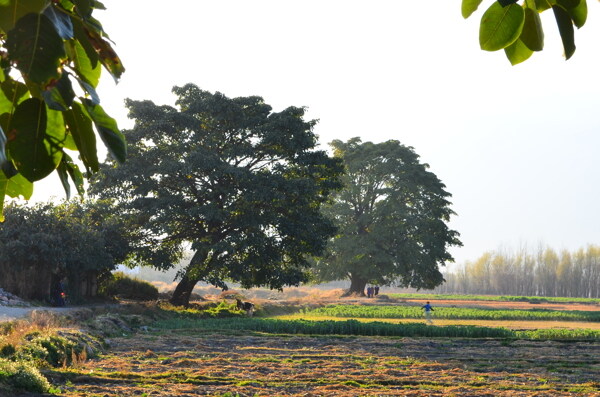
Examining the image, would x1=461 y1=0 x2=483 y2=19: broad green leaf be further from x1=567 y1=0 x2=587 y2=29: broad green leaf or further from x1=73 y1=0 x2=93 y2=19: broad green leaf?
x1=73 y1=0 x2=93 y2=19: broad green leaf

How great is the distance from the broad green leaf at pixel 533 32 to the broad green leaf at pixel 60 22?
810 millimetres

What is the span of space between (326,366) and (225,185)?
46.2ft

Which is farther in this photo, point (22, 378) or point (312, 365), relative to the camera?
point (312, 365)

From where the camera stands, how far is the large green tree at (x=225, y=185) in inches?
912

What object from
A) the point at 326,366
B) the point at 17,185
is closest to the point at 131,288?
the point at 326,366

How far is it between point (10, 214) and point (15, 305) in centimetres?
358

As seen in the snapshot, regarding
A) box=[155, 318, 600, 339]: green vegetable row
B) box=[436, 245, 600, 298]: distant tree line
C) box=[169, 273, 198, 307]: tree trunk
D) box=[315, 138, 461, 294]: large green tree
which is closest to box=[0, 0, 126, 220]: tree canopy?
box=[155, 318, 600, 339]: green vegetable row

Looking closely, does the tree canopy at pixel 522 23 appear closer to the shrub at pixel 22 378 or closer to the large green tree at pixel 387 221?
the shrub at pixel 22 378

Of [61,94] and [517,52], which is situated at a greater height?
A: [517,52]

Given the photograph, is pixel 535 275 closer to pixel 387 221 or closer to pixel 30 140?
pixel 387 221

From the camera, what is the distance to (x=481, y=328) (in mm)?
18844

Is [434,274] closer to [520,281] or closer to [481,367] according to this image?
[481,367]

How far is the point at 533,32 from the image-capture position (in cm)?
126

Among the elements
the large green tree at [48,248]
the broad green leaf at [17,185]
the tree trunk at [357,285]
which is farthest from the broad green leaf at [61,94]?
the tree trunk at [357,285]
